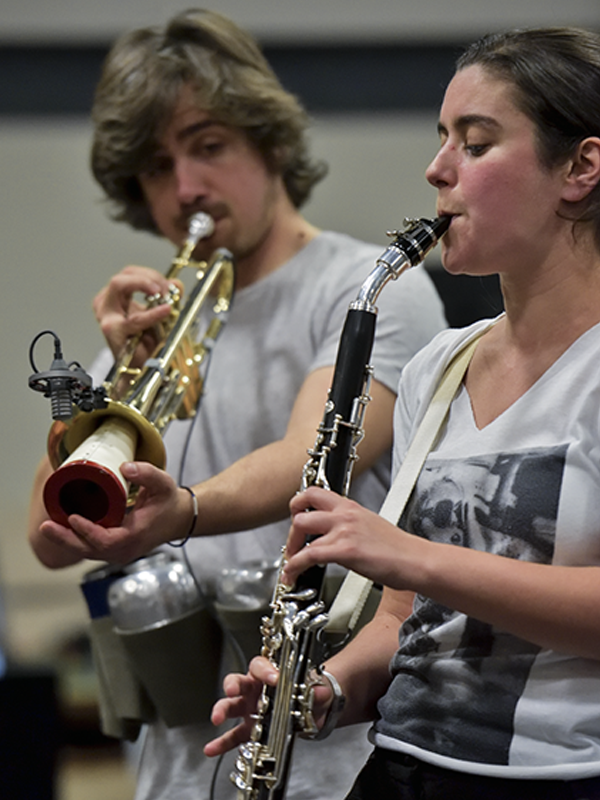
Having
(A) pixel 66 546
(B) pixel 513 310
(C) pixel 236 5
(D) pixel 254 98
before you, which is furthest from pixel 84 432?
(C) pixel 236 5

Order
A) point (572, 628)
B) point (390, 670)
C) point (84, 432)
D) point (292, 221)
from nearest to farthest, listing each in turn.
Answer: point (572, 628) < point (390, 670) < point (84, 432) < point (292, 221)

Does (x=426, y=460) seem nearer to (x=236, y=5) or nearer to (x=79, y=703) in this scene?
(x=79, y=703)

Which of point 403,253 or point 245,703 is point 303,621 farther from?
point 403,253

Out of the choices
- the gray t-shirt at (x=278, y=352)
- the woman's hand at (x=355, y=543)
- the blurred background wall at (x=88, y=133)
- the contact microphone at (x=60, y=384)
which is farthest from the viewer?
the blurred background wall at (x=88, y=133)

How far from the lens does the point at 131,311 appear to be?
1.75m

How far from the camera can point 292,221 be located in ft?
6.55

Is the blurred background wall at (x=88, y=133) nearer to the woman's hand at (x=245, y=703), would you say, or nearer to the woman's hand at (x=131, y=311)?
the woman's hand at (x=131, y=311)

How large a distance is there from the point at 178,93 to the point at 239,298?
0.36 metres

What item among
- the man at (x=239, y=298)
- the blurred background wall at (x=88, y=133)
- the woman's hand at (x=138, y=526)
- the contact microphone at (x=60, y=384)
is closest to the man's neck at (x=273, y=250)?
the man at (x=239, y=298)

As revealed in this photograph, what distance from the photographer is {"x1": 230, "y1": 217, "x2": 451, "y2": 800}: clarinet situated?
3.71ft

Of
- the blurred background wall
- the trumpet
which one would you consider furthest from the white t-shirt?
the blurred background wall

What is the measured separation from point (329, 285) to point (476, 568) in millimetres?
898

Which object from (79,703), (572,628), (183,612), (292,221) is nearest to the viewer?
(572,628)

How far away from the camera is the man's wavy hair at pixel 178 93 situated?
1906mm
